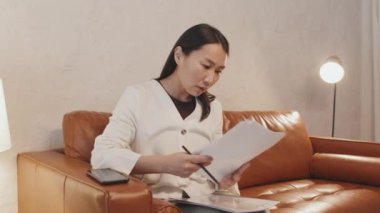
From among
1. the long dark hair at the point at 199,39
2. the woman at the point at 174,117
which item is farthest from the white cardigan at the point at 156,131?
the long dark hair at the point at 199,39

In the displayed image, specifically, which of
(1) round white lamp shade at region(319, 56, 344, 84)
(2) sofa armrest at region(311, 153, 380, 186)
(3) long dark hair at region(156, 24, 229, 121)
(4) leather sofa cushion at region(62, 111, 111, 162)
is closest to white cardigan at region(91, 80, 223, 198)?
(3) long dark hair at region(156, 24, 229, 121)

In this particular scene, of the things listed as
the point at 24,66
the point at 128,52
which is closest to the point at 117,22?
the point at 128,52

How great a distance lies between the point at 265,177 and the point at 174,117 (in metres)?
0.88

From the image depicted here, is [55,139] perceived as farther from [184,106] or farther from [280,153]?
[280,153]

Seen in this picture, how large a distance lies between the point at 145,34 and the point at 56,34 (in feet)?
1.52

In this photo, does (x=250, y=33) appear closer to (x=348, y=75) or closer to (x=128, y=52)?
(x=128, y=52)

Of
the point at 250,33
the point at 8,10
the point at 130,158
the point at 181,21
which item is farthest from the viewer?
the point at 250,33

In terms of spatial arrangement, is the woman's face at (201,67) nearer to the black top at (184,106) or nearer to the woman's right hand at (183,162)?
the black top at (184,106)

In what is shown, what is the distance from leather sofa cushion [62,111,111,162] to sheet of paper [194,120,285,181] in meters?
0.57

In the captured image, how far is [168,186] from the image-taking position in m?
1.48

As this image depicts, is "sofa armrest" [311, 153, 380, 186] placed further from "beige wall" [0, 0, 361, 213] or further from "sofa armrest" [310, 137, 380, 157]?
"beige wall" [0, 0, 361, 213]

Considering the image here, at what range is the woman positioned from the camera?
1.46 meters

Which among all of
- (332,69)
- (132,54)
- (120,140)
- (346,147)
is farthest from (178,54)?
(332,69)

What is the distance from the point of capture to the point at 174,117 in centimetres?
152
